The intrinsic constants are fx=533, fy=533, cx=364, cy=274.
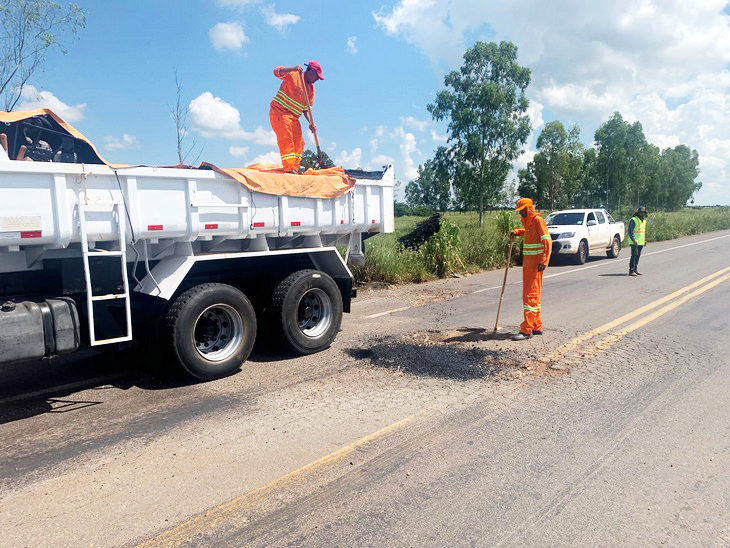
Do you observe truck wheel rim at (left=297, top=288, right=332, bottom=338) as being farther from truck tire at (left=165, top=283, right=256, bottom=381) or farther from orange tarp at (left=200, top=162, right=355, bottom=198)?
orange tarp at (left=200, top=162, right=355, bottom=198)

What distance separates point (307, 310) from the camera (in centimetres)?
685

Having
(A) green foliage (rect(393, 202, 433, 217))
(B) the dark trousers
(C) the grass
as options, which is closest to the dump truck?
(C) the grass

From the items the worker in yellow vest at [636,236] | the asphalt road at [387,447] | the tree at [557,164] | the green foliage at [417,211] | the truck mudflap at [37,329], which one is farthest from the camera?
the green foliage at [417,211]

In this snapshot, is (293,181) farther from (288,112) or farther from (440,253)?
(440,253)

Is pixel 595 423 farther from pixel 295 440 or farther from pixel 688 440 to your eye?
pixel 295 440

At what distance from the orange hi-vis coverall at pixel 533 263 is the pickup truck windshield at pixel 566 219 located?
12401 millimetres

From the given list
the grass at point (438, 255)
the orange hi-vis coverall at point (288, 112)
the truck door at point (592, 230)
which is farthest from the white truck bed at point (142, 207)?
the truck door at point (592, 230)

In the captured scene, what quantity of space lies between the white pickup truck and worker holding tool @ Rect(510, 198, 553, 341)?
1083 centimetres

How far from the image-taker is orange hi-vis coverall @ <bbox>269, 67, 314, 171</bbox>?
7.43 m

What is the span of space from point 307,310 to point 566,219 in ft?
48.6

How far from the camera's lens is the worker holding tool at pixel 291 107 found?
7430mm

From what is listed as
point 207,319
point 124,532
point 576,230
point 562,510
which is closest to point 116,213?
point 207,319

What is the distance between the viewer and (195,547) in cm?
278

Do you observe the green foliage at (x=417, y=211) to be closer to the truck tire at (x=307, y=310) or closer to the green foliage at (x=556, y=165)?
the green foliage at (x=556, y=165)
